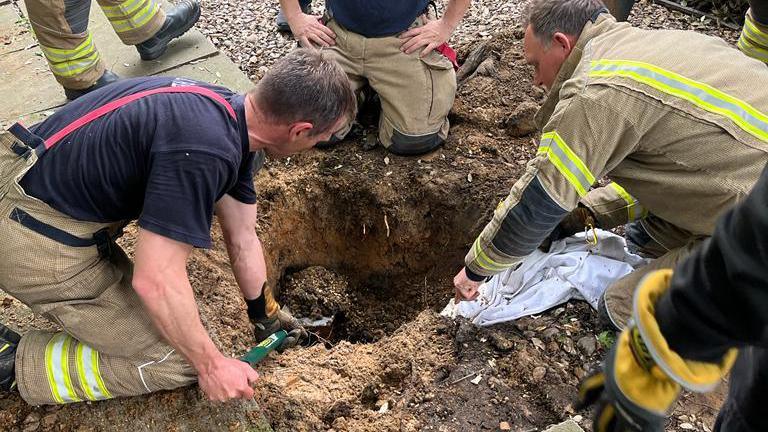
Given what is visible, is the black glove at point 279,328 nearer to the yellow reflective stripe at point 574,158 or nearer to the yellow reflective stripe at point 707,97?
the yellow reflective stripe at point 574,158

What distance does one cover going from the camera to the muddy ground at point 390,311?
2518mm

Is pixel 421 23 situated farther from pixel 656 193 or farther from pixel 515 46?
pixel 656 193

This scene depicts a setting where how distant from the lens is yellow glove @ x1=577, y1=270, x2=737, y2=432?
4.45 feet

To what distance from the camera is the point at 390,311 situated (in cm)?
396

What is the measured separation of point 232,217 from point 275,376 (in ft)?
2.45

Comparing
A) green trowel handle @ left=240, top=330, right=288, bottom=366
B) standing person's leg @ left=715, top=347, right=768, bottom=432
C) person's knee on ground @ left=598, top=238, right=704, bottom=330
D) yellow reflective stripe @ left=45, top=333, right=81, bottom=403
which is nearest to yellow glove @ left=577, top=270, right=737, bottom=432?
standing person's leg @ left=715, top=347, right=768, bottom=432

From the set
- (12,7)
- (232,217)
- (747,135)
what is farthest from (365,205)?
(12,7)

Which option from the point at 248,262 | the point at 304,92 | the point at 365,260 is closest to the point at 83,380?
the point at 248,262

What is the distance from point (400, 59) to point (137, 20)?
181 cm

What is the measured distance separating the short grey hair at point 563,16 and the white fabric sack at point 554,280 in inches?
46.0

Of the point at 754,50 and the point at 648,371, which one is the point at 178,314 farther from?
the point at 754,50

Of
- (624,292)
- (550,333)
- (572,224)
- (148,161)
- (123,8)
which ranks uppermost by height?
(148,161)

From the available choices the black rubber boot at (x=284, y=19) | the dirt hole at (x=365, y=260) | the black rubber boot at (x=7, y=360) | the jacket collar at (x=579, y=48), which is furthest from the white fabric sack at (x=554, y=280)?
the black rubber boot at (x=284, y=19)

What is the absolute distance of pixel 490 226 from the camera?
2.62 meters
